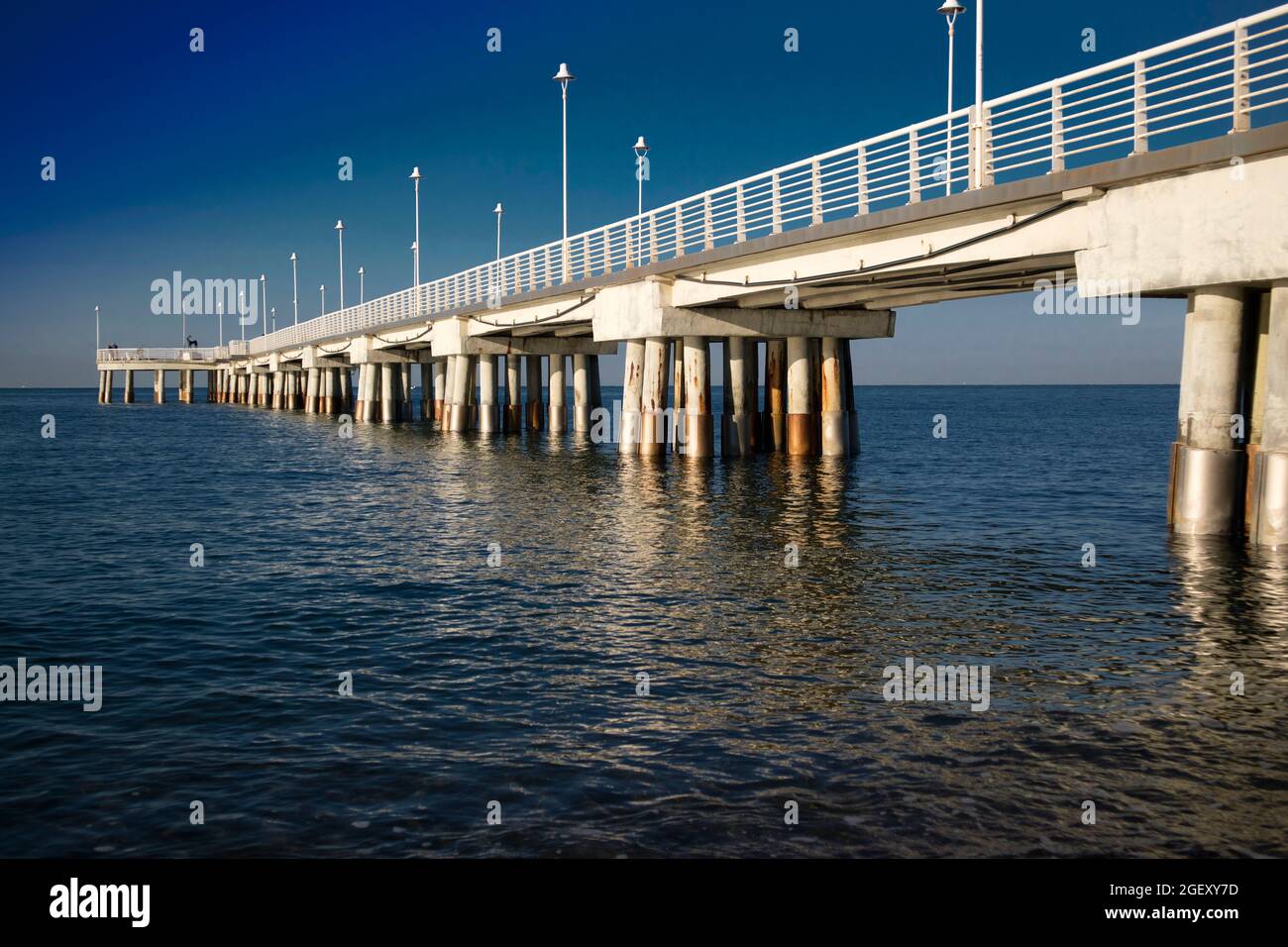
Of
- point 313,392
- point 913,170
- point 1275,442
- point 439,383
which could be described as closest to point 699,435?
point 913,170

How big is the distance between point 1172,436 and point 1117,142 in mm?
57088

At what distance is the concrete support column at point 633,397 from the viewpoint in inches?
1457

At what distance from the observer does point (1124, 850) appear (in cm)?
702

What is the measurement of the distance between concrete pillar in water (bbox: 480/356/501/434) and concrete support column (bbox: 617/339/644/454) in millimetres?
17417

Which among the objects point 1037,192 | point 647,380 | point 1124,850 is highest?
point 1037,192

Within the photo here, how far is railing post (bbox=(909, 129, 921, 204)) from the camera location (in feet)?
72.1

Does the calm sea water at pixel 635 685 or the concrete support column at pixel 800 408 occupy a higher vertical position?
the concrete support column at pixel 800 408

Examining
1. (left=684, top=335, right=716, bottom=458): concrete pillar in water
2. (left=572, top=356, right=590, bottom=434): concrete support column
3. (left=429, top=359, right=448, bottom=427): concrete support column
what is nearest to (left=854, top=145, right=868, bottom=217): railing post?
(left=684, top=335, right=716, bottom=458): concrete pillar in water

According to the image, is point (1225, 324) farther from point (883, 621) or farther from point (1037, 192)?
point (883, 621)

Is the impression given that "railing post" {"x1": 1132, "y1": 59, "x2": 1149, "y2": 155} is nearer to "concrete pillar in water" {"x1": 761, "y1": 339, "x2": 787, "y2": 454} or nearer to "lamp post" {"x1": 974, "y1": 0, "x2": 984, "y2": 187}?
"lamp post" {"x1": 974, "y1": 0, "x2": 984, "y2": 187}

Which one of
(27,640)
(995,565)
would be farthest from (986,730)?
(27,640)

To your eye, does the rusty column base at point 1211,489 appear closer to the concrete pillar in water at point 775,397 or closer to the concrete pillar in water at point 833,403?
the concrete pillar in water at point 833,403

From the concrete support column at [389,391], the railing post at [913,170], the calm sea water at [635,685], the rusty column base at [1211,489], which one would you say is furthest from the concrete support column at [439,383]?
the rusty column base at [1211,489]
